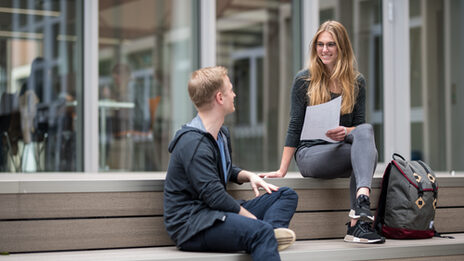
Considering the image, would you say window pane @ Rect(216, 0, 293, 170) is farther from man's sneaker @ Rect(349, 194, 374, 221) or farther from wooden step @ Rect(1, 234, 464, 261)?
man's sneaker @ Rect(349, 194, 374, 221)

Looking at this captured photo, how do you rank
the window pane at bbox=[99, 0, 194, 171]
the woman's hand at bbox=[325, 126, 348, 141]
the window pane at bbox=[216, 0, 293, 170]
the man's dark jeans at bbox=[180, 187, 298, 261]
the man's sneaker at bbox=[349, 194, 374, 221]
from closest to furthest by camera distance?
the man's dark jeans at bbox=[180, 187, 298, 261] < the man's sneaker at bbox=[349, 194, 374, 221] < the woman's hand at bbox=[325, 126, 348, 141] < the window pane at bbox=[99, 0, 194, 171] < the window pane at bbox=[216, 0, 293, 170]

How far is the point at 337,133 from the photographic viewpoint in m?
2.86

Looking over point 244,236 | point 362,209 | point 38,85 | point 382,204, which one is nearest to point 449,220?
point 382,204

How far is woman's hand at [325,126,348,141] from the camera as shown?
2.85m

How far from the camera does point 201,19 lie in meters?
4.91

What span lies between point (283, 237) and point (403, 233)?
77cm

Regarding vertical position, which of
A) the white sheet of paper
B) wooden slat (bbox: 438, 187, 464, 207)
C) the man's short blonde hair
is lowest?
wooden slat (bbox: 438, 187, 464, 207)

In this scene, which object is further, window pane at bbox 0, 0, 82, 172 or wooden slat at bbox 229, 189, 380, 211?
window pane at bbox 0, 0, 82, 172

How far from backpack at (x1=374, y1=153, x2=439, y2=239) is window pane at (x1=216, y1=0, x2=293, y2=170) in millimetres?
5469

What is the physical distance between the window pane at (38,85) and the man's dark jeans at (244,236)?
2.70 m

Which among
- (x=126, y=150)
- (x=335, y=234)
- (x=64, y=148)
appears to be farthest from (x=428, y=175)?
(x=126, y=150)

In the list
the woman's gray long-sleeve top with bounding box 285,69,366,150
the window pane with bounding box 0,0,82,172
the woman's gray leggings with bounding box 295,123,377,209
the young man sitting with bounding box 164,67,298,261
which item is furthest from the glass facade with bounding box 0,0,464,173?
the young man sitting with bounding box 164,67,298,261

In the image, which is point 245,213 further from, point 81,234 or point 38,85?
point 38,85

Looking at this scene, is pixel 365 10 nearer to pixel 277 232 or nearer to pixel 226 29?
pixel 277 232
